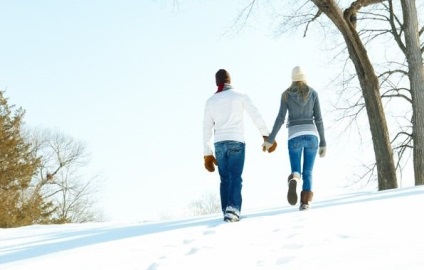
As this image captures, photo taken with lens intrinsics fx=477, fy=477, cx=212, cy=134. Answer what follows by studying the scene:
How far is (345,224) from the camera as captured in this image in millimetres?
4414

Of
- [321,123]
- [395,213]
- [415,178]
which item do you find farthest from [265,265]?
[415,178]

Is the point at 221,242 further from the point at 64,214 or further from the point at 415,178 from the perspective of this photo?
the point at 64,214

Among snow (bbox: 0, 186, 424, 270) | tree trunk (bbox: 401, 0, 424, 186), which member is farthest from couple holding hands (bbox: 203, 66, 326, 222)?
tree trunk (bbox: 401, 0, 424, 186)

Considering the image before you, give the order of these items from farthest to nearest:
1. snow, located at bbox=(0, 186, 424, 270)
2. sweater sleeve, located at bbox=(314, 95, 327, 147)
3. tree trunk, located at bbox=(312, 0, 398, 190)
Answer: tree trunk, located at bbox=(312, 0, 398, 190), sweater sleeve, located at bbox=(314, 95, 327, 147), snow, located at bbox=(0, 186, 424, 270)

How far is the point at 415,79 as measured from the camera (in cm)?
1095

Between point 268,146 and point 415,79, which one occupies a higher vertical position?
point 415,79

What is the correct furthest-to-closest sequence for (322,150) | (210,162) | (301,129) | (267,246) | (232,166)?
(322,150)
(301,129)
(210,162)
(232,166)
(267,246)

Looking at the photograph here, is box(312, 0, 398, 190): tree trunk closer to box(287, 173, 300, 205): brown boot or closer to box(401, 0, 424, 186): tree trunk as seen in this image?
box(401, 0, 424, 186): tree trunk

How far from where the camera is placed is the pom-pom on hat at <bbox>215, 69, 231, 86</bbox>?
19.8 ft

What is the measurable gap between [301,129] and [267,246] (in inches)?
97.9

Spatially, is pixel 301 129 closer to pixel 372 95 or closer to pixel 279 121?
pixel 279 121

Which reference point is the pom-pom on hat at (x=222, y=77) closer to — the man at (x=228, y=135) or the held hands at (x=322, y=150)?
the man at (x=228, y=135)

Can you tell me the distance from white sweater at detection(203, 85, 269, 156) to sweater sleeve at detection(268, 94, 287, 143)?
10 cm

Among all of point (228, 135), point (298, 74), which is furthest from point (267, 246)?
point (298, 74)
